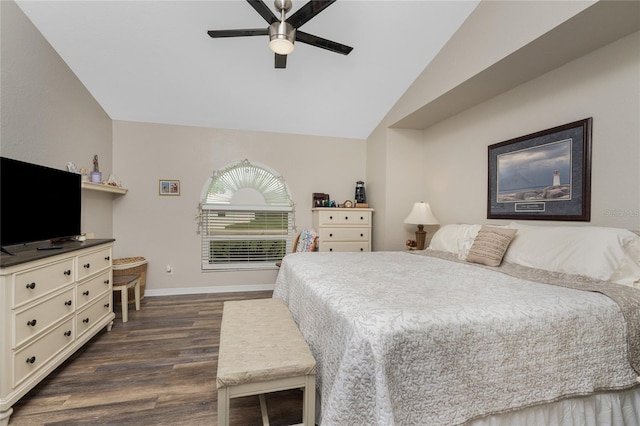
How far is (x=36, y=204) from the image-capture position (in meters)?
1.96

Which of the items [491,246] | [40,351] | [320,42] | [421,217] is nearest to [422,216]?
[421,217]

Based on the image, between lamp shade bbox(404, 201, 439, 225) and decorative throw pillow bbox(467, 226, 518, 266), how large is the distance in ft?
3.30

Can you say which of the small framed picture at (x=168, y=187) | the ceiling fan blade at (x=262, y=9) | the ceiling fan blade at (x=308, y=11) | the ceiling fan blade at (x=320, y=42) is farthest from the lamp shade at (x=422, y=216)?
the small framed picture at (x=168, y=187)

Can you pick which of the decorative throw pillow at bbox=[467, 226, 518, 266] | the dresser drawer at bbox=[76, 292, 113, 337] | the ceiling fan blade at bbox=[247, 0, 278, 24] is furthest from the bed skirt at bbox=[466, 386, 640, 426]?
the dresser drawer at bbox=[76, 292, 113, 337]

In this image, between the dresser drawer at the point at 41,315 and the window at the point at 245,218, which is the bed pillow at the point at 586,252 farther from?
the dresser drawer at the point at 41,315

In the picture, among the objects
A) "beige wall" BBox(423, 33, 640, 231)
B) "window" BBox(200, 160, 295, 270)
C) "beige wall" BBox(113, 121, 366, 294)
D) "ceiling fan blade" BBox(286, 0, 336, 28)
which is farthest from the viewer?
"window" BBox(200, 160, 295, 270)

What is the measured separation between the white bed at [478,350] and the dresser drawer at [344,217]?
2.31 meters

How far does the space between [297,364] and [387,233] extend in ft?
9.40

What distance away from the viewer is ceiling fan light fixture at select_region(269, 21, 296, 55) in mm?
1831

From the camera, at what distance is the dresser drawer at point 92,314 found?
2129 millimetres

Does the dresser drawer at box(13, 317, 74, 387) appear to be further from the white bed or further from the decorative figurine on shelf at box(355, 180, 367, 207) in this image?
the decorative figurine on shelf at box(355, 180, 367, 207)

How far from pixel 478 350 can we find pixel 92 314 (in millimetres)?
2841

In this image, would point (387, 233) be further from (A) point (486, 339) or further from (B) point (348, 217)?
(A) point (486, 339)

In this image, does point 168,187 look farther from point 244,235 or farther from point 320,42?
point 320,42
